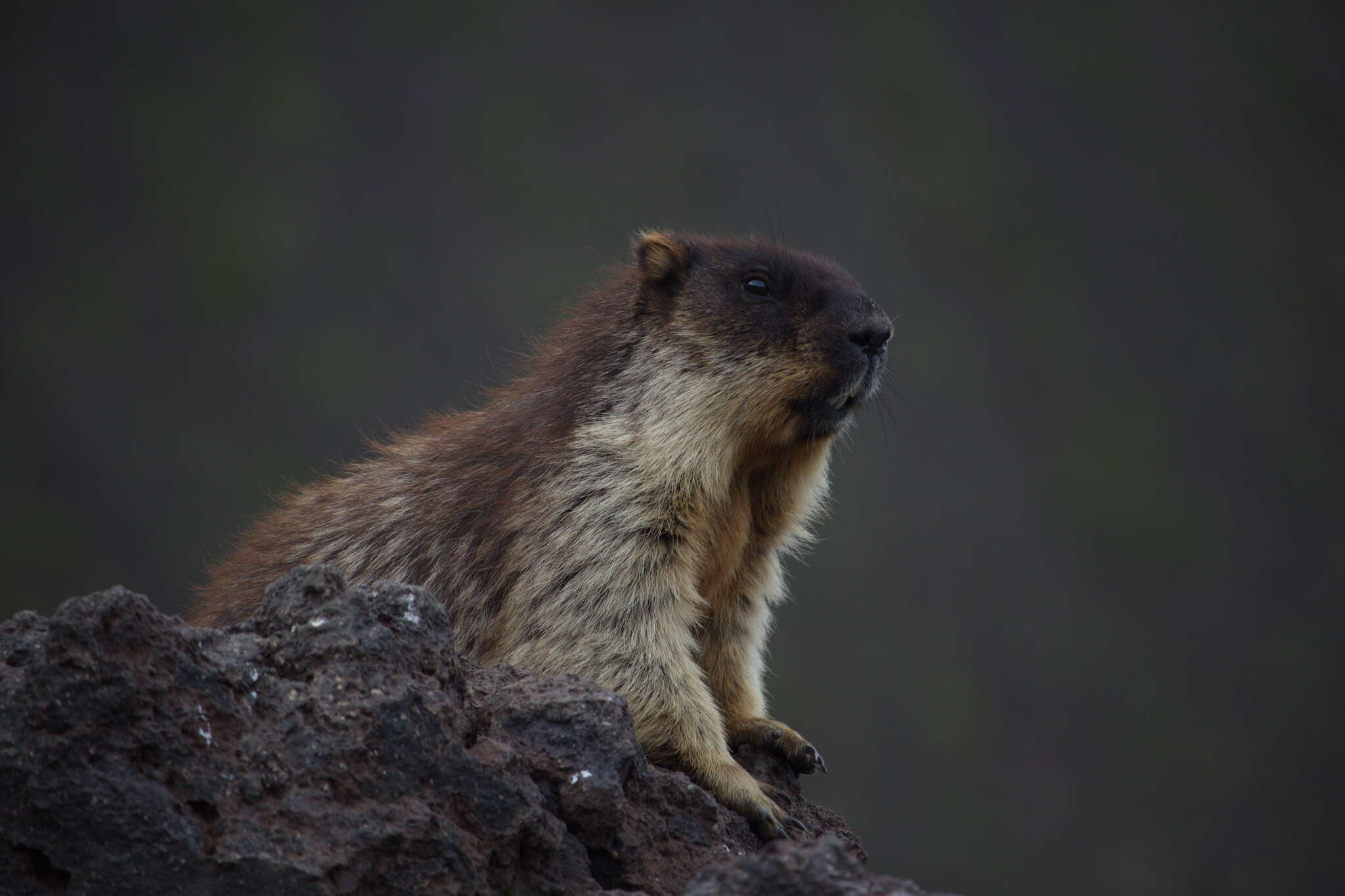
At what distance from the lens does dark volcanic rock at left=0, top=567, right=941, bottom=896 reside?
2848mm

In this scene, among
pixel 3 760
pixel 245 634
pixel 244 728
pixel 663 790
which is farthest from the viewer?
pixel 663 790

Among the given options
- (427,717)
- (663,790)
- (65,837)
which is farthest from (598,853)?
(65,837)

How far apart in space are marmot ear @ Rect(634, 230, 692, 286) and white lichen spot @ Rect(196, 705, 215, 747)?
10.5ft

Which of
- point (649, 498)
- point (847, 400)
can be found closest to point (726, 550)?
point (649, 498)

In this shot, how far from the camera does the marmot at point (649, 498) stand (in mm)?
4953

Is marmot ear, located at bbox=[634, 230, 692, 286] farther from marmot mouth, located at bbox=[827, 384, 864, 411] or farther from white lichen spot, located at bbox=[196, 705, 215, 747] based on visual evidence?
white lichen spot, located at bbox=[196, 705, 215, 747]

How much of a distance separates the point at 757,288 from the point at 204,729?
3.26 metres

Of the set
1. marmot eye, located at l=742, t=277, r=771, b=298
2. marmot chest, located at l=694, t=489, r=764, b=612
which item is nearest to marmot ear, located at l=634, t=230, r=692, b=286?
marmot eye, located at l=742, t=277, r=771, b=298

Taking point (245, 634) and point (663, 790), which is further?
point (663, 790)

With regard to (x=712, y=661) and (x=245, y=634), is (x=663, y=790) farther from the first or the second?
(x=712, y=661)

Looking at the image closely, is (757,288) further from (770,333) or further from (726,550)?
(726,550)

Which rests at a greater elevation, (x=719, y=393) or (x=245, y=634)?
(x=719, y=393)

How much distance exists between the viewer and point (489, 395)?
6.35 meters

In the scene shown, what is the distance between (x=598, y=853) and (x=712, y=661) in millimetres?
2027
